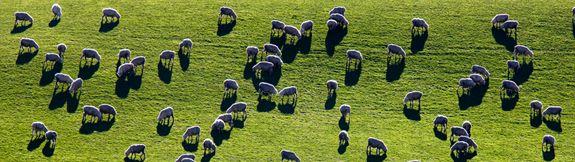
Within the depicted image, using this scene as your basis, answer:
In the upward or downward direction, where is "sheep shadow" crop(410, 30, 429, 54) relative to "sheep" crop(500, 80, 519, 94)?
upward

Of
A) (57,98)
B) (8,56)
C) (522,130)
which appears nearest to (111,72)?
(57,98)

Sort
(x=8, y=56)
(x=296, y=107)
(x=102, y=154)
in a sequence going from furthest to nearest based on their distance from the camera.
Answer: (x=8, y=56) → (x=296, y=107) → (x=102, y=154)

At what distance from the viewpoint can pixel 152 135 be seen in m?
38.2

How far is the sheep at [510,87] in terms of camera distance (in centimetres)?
4072

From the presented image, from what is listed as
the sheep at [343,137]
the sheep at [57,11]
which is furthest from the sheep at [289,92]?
the sheep at [57,11]

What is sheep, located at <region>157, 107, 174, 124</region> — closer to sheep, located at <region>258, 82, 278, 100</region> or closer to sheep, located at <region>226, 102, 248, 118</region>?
sheep, located at <region>226, 102, 248, 118</region>

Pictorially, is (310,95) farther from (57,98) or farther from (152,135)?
(57,98)

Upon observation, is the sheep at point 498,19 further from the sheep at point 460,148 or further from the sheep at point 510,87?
the sheep at point 460,148

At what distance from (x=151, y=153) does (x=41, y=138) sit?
5182 mm

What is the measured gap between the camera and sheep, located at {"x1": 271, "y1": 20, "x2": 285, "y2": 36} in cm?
4425

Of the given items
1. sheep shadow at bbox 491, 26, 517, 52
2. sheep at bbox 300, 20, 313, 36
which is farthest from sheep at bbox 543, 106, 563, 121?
sheep at bbox 300, 20, 313, 36

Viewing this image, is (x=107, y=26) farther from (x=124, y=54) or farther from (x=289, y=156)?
(x=289, y=156)

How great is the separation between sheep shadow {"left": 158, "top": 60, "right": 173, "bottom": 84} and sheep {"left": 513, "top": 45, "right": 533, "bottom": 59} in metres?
17.8

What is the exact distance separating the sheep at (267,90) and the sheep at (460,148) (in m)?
9.00
